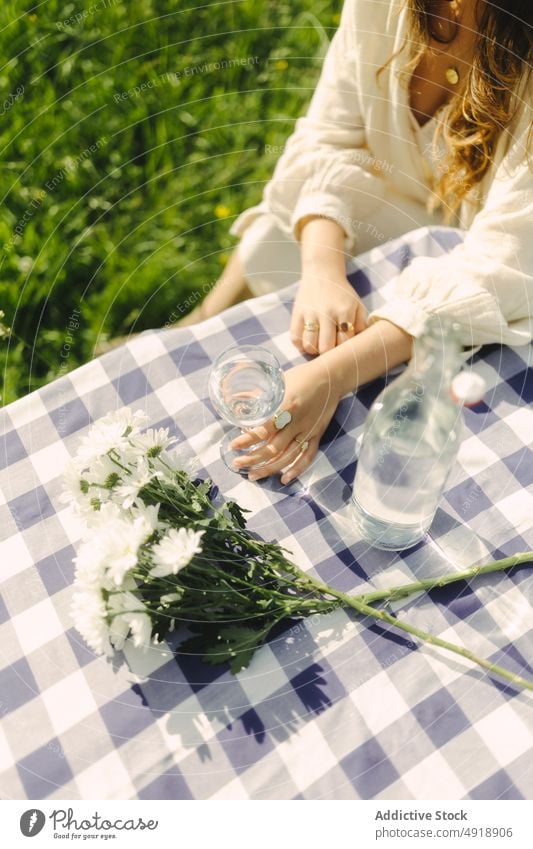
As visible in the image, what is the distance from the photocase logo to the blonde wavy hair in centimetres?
114

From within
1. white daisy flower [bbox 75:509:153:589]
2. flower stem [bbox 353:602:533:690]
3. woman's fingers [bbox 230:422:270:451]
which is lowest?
flower stem [bbox 353:602:533:690]

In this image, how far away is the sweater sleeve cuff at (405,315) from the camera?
1011mm

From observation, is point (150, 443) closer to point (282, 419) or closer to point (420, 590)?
point (282, 419)

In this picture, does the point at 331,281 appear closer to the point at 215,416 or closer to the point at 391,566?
the point at 215,416

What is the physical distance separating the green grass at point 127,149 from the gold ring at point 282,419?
0.77m

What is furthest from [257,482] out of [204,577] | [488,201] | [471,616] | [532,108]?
[532,108]

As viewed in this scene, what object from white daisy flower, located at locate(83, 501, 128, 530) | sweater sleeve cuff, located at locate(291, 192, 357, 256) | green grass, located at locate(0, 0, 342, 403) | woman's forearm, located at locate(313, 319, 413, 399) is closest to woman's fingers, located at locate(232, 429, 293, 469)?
woman's forearm, located at locate(313, 319, 413, 399)

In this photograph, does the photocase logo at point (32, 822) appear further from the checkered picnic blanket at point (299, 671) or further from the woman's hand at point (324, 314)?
the woman's hand at point (324, 314)

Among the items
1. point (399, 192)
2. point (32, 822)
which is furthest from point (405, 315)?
point (32, 822)

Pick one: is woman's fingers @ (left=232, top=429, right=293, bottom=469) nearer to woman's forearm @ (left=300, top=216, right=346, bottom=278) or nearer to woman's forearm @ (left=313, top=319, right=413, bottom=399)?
woman's forearm @ (left=313, top=319, right=413, bottom=399)

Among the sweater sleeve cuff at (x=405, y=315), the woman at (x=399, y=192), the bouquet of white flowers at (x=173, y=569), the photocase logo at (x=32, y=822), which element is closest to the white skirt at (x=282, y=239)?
the woman at (x=399, y=192)

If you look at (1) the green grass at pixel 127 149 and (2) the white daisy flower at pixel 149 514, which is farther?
(1) the green grass at pixel 127 149

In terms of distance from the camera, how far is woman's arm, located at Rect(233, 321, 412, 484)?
936 millimetres

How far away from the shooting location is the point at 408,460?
83 centimetres
